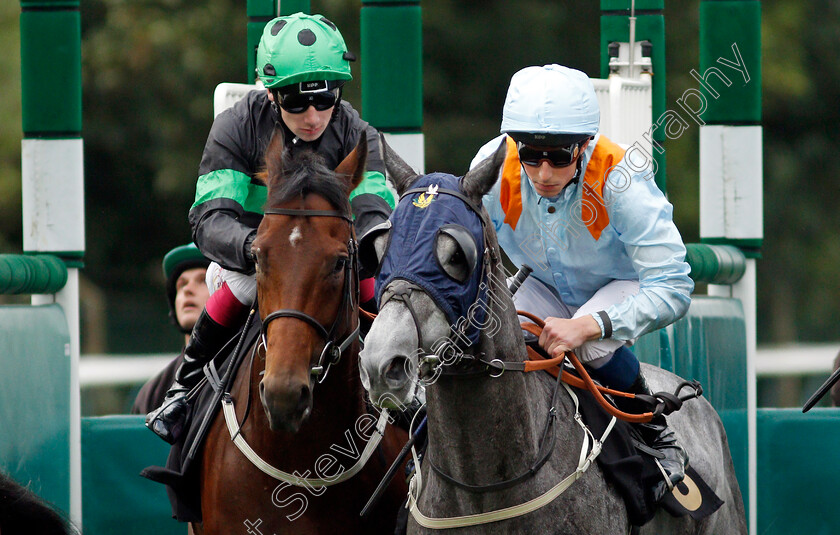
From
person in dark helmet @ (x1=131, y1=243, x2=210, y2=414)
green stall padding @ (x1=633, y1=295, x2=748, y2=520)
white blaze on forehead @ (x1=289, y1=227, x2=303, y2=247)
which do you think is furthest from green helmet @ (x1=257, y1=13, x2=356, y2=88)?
person in dark helmet @ (x1=131, y1=243, x2=210, y2=414)

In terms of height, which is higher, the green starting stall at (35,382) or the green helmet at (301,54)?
the green helmet at (301,54)

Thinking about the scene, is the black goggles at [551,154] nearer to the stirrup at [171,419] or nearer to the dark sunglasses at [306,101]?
the dark sunglasses at [306,101]

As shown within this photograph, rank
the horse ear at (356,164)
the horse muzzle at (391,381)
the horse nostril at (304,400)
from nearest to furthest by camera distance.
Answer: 1. the horse muzzle at (391,381)
2. the horse nostril at (304,400)
3. the horse ear at (356,164)

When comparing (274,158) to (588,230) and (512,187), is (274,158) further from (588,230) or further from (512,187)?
(588,230)

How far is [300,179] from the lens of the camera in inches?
176

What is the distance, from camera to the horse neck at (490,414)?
3875 mm

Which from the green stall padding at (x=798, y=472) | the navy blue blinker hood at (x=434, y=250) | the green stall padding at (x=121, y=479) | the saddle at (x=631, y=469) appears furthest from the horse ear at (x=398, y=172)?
the green stall padding at (x=798, y=472)

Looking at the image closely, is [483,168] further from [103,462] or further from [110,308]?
[110,308]

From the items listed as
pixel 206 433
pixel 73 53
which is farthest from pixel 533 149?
pixel 73 53

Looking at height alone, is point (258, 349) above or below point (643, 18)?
below

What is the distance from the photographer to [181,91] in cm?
1597

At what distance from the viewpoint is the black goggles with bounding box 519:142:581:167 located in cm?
428

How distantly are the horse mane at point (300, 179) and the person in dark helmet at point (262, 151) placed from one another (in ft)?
0.59

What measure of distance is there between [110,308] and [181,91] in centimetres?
316
